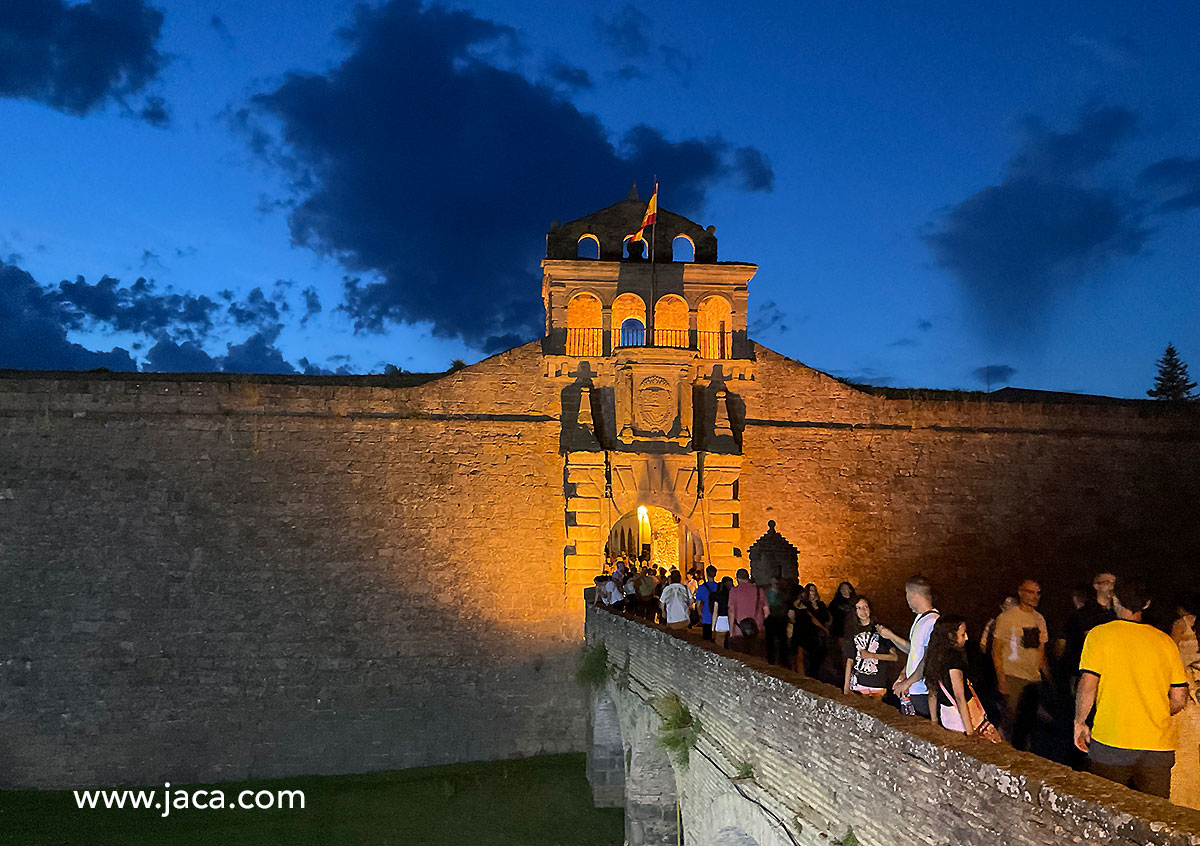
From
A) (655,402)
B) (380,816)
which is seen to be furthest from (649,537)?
(380,816)

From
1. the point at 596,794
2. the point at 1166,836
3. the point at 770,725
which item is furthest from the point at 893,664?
the point at 596,794

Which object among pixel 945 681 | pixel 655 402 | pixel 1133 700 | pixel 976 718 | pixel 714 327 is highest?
pixel 714 327

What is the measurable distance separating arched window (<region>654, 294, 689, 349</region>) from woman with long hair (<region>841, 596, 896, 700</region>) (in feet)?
39.6

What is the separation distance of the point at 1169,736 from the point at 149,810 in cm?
1707

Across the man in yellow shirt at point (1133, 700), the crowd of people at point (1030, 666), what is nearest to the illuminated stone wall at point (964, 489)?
the crowd of people at point (1030, 666)

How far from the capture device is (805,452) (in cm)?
1988

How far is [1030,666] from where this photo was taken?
24.8 feet

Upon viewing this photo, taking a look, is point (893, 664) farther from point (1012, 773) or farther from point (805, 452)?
point (805, 452)

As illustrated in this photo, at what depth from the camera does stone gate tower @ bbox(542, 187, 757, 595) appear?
18719mm

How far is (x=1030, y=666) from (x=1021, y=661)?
77 millimetres

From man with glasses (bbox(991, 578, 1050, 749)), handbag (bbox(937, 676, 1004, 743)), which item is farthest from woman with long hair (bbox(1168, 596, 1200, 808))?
man with glasses (bbox(991, 578, 1050, 749))
